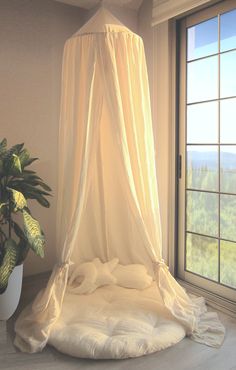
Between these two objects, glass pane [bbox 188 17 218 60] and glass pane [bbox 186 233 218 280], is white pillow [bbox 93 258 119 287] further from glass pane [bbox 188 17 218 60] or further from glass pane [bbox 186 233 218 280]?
glass pane [bbox 188 17 218 60]

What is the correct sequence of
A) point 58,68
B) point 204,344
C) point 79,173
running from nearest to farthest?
1. point 204,344
2. point 79,173
3. point 58,68

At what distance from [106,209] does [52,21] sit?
1727 mm

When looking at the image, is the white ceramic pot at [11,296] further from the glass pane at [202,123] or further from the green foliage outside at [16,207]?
the glass pane at [202,123]

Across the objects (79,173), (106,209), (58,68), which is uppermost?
(58,68)

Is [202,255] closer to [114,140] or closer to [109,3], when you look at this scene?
[114,140]

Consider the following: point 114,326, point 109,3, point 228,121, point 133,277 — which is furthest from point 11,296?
point 109,3

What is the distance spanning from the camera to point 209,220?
265 centimetres

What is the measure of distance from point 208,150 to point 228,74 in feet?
1.90

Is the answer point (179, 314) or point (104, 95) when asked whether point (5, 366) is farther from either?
point (104, 95)

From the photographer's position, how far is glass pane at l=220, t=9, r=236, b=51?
2385mm

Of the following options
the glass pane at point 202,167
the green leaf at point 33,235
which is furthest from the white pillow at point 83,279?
the glass pane at point 202,167

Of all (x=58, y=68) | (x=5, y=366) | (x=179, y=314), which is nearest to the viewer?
(x=5, y=366)

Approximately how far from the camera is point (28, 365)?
1790 millimetres

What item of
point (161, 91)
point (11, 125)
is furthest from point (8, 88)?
point (161, 91)
